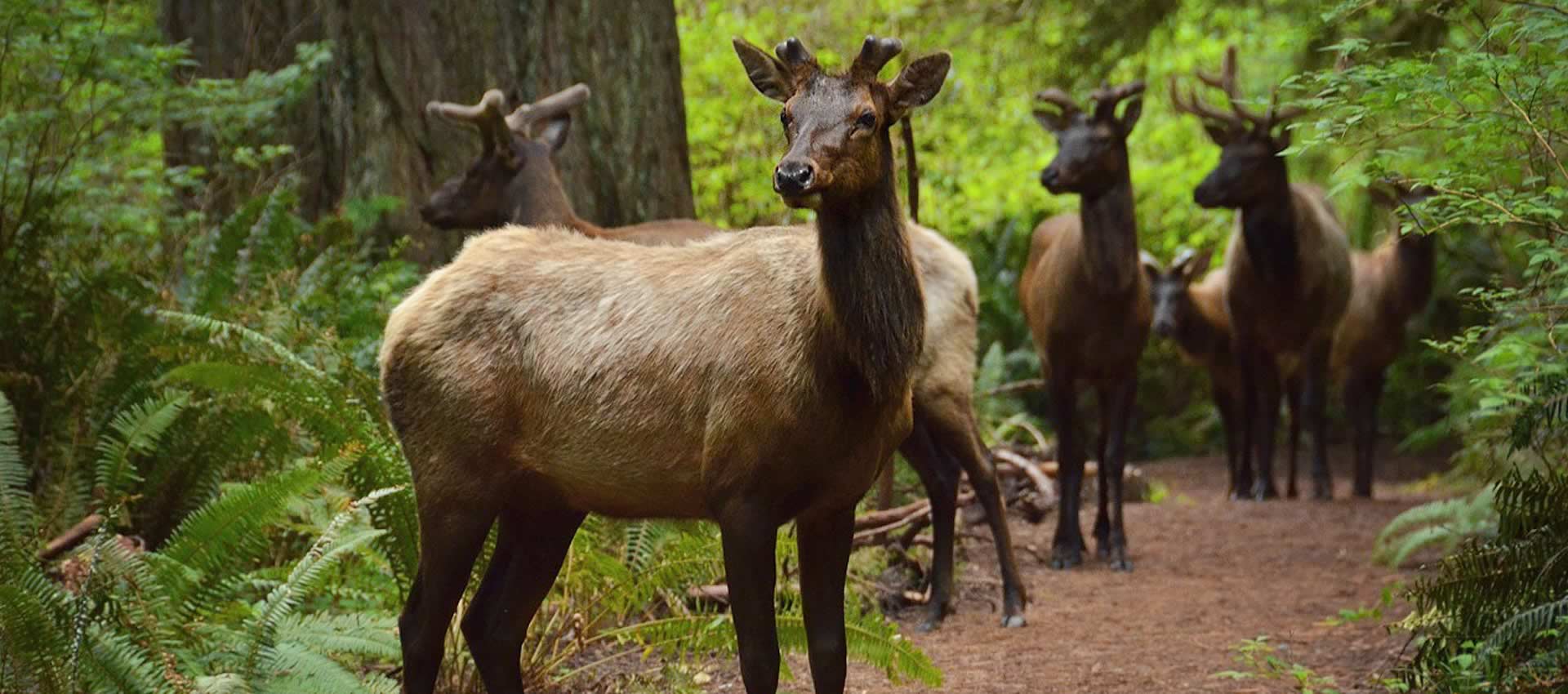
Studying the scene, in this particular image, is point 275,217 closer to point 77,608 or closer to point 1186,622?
point 77,608

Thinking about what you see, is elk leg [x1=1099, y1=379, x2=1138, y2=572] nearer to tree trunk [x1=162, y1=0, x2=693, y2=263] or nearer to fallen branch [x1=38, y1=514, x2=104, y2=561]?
tree trunk [x1=162, y1=0, x2=693, y2=263]

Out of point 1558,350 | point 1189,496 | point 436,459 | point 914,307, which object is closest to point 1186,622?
point 1558,350

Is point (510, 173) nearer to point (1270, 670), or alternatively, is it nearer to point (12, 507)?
point (12, 507)

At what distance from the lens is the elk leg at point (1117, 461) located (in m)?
10.3

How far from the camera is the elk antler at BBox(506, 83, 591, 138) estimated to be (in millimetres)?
9039

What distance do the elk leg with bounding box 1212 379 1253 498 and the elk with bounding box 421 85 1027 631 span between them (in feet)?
22.0

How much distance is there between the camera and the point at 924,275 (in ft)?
27.9

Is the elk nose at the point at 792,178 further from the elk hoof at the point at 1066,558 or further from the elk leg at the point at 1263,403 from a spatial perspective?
the elk leg at the point at 1263,403

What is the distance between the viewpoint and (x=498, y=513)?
5.78 metres

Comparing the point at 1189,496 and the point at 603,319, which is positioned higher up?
the point at 603,319

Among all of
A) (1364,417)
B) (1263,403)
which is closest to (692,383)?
(1263,403)

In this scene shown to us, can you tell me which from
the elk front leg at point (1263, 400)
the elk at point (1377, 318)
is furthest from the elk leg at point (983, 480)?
the elk at point (1377, 318)

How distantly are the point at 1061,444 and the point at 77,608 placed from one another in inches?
261

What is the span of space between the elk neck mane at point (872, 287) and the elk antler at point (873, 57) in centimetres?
19
